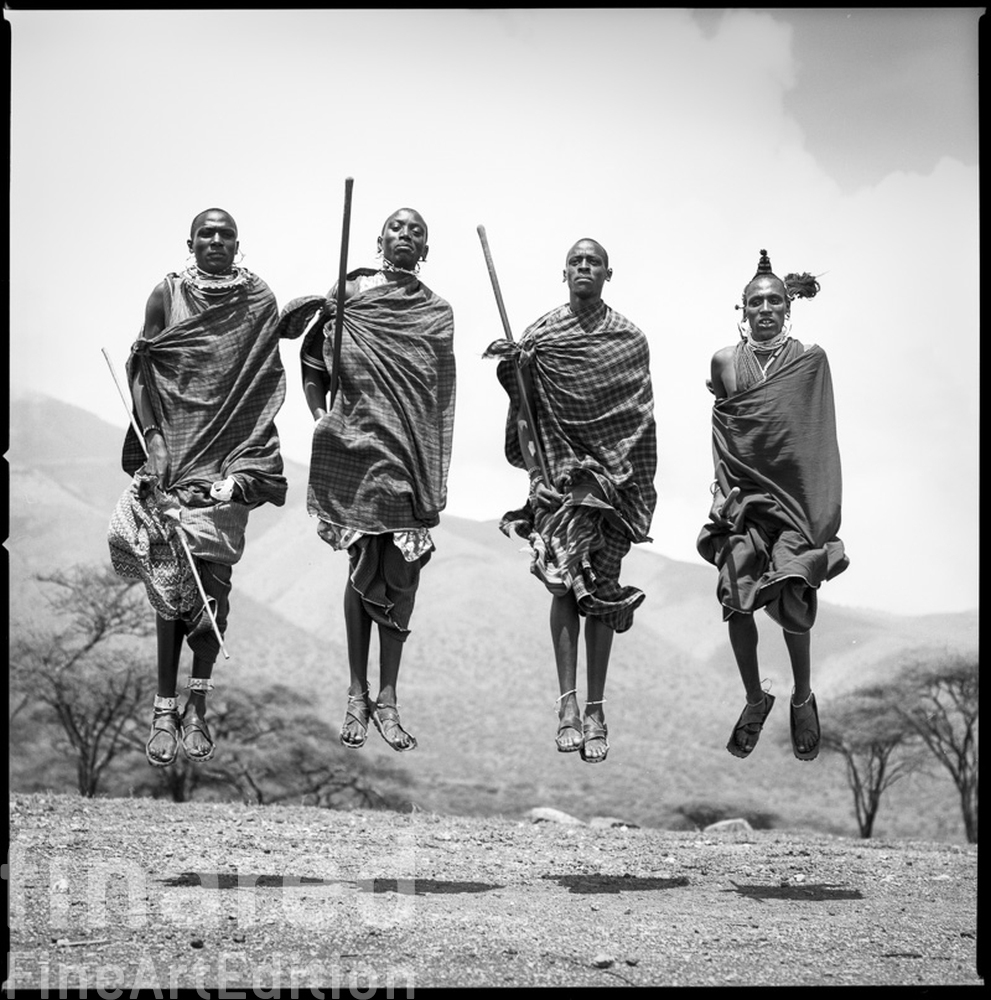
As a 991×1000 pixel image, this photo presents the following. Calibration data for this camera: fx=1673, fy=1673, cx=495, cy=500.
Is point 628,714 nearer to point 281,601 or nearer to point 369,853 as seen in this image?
point 281,601

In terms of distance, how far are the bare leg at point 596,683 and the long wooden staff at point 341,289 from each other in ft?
6.08

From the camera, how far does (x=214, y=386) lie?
8922 mm

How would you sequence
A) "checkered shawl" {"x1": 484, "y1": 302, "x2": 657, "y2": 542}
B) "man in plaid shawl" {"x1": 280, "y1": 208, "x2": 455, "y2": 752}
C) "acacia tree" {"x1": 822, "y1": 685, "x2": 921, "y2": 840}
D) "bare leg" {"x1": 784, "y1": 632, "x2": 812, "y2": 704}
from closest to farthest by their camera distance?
"man in plaid shawl" {"x1": 280, "y1": 208, "x2": 455, "y2": 752} < "checkered shawl" {"x1": 484, "y1": 302, "x2": 657, "y2": 542} < "bare leg" {"x1": 784, "y1": 632, "x2": 812, "y2": 704} < "acacia tree" {"x1": 822, "y1": 685, "x2": 921, "y2": 840}

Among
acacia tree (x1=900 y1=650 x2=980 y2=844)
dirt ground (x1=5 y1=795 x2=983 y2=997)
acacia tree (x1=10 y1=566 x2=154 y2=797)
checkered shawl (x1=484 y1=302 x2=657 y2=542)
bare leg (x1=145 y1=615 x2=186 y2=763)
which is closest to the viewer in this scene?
dirt ground (x1=5 y1=795 x2=983 y2=997)

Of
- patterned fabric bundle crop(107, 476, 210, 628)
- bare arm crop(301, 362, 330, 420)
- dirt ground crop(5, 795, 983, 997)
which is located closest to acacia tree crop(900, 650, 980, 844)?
dirt ground crop(5, 795, 983, 997)

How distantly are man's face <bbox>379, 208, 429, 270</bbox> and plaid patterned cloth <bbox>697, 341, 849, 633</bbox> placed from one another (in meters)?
1.85

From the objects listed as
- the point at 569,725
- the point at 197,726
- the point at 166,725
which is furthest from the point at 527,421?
the point at 166,725

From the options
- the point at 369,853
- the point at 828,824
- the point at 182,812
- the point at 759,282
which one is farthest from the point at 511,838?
the point at 828,824

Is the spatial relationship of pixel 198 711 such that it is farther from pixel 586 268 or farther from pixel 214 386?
pixel 586 268

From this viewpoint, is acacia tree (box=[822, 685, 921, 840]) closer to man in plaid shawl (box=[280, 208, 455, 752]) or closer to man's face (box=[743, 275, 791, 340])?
man's face (box=[743, 275, 791, 340])

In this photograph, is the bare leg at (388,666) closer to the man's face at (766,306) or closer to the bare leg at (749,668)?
the bare leg at (749,668)

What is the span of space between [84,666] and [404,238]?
14730 mm

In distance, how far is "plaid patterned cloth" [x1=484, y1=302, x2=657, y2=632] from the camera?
8812 mm

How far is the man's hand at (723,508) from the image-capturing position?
8969 millimetres
